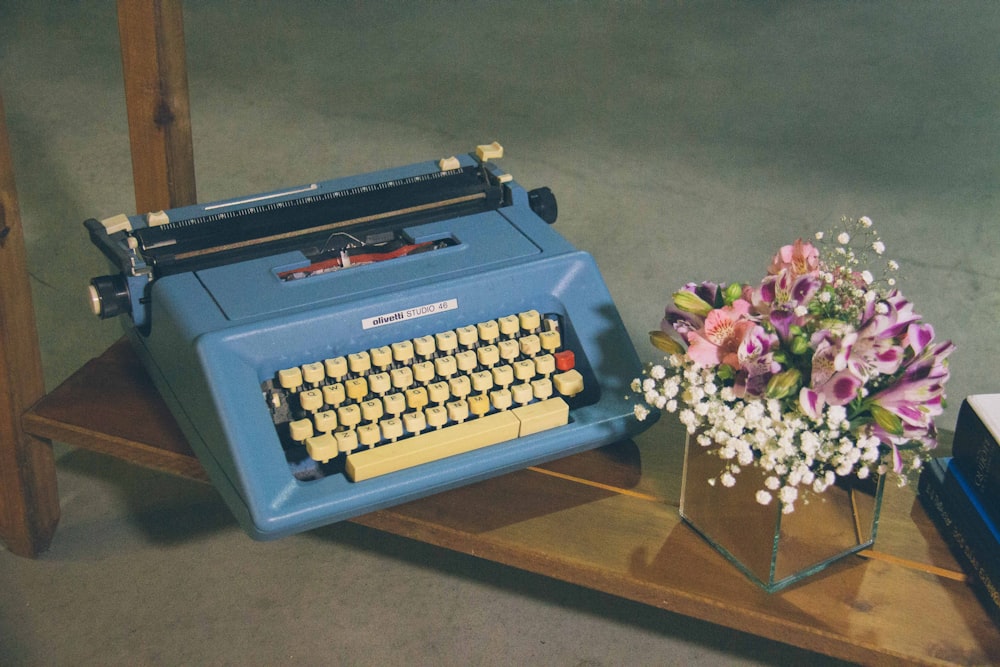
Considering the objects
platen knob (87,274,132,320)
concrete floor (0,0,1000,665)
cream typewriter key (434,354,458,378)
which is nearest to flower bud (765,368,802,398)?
cream typewriter key (434,354,458,378)

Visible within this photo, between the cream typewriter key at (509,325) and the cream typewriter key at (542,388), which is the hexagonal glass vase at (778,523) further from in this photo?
the cream typewriter key at (509,325)

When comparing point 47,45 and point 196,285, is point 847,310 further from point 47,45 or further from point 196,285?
point 47,45

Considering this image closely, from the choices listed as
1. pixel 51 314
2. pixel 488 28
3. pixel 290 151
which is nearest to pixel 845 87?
pixel 488 28

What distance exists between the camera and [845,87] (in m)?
4.94

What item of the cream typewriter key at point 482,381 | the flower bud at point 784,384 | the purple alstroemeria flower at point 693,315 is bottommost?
the cream typewriter key at point 482,381

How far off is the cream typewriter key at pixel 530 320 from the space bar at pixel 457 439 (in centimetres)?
14

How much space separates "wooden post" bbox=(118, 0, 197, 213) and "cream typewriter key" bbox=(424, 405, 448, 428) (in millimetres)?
968

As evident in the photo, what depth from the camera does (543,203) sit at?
218 cm

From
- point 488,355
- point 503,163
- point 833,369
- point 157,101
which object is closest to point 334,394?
point 488,355

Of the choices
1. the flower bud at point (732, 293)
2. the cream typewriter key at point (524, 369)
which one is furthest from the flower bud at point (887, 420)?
the cream typewriter key at point (524, 369)

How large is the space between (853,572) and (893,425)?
33cm

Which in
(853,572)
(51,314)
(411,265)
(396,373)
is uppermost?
(411,265)

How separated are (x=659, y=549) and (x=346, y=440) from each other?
51 cm

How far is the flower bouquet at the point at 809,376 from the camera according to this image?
57.8 inches
